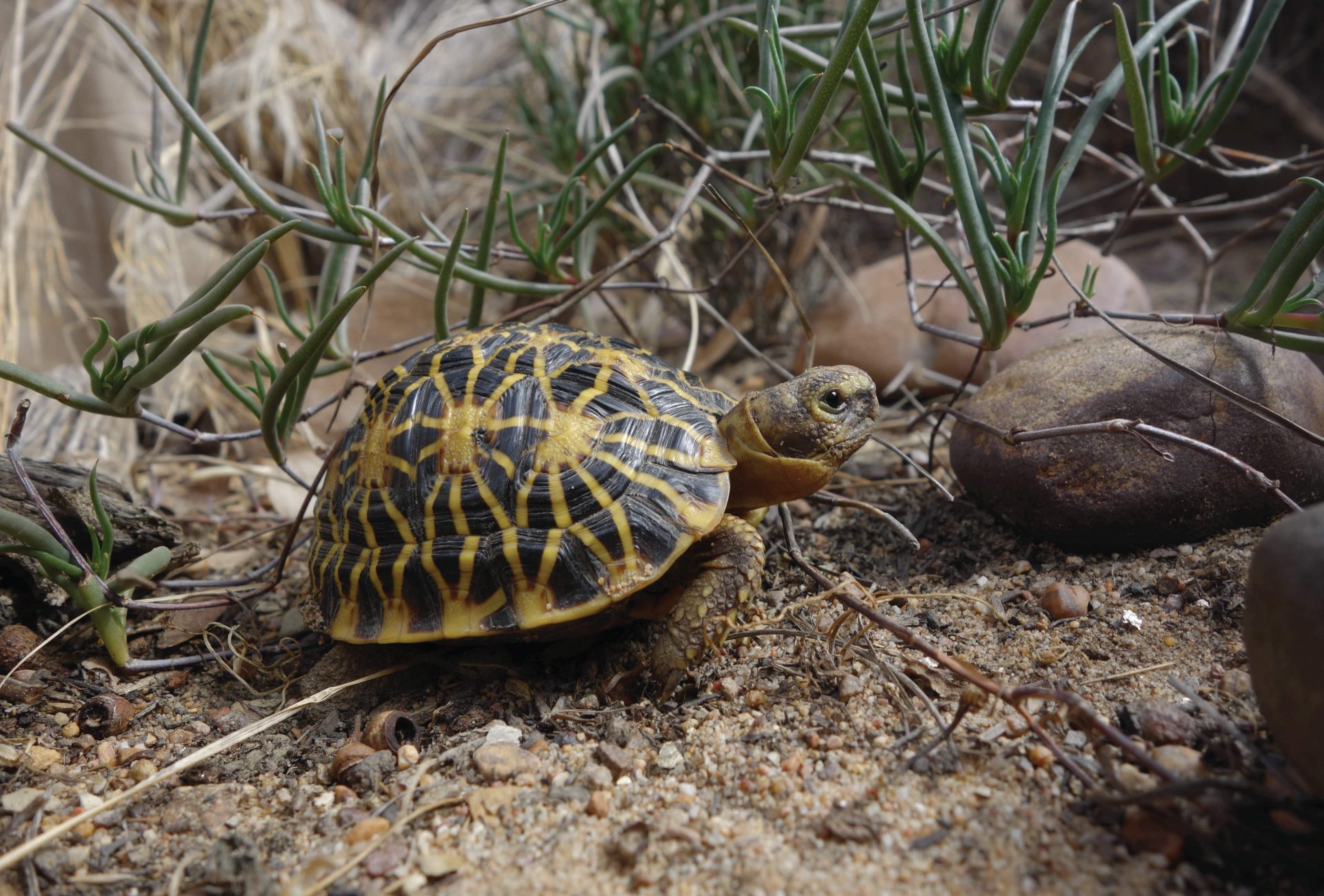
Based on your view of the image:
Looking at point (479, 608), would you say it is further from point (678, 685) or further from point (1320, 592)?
point (1320, 592)

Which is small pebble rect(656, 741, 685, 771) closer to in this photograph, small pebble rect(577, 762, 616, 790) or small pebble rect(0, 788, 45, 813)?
small pebble rect(577, 762, 616, 790)

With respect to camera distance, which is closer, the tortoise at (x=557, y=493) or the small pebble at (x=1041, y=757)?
the small pebble at (x=1041, y=757)

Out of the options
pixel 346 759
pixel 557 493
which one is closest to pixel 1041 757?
pixel 557 493

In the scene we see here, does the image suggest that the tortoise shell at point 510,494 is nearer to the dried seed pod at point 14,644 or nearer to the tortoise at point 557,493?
the tortoise at point 557,493

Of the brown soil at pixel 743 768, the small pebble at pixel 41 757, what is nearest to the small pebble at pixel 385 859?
the brown soil at pixel 743 768

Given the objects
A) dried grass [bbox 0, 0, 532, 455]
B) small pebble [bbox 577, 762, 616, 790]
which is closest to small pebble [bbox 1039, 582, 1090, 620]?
small pebble [bbox 577, 762, 616, 790]

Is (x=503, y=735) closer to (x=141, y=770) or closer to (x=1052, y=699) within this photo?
(x=141, y=770)
